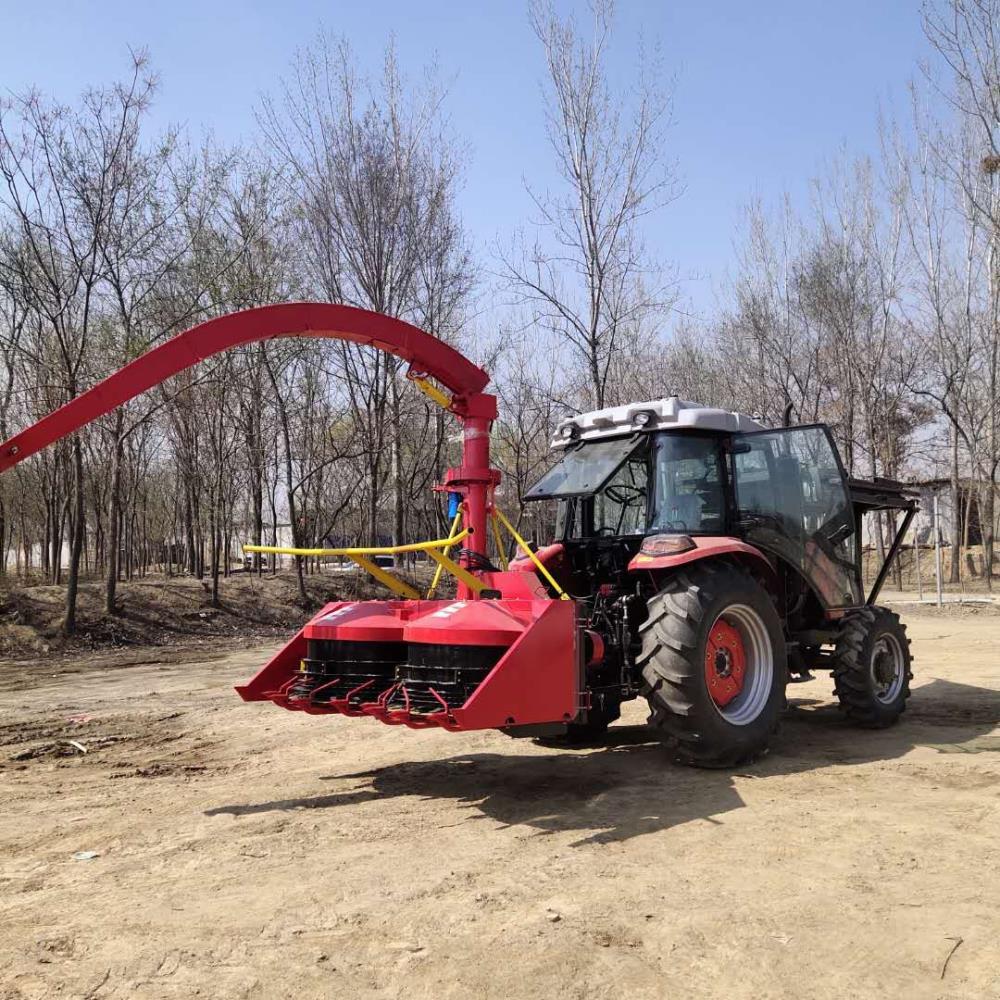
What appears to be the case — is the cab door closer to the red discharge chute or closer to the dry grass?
the red discharge chute

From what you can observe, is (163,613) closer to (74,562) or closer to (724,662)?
(74,562)

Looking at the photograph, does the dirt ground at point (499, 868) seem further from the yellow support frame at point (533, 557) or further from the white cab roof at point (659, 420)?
the white cab roof at point (659, 420)

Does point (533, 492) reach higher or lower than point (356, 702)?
higher

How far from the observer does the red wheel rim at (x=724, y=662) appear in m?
5.91

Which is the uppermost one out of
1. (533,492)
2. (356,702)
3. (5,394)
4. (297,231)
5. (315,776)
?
(297,231)

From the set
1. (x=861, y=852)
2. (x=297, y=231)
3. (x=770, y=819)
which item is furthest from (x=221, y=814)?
(x=297, y=231)

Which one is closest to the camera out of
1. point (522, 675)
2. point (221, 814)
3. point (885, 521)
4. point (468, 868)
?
point (468, 868)

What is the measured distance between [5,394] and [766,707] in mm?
16630

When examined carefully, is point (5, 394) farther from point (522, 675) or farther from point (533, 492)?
point (522, 675)

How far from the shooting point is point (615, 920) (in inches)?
135

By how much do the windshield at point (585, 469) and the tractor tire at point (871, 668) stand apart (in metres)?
2.37

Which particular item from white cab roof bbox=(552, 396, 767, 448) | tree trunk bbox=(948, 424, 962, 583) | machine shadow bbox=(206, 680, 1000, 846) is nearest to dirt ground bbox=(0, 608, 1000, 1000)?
machine shadow bbox=(206, 680, 1000, 846)

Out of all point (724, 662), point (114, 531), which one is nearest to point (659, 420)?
point (724, 662)

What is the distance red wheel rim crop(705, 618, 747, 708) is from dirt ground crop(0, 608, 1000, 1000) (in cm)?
53
